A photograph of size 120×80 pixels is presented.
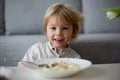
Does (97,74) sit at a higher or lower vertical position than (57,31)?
lower

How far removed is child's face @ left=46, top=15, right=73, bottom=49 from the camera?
56.0 inches

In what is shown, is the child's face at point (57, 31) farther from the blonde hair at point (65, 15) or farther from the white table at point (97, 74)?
the white table at point (97, 74)

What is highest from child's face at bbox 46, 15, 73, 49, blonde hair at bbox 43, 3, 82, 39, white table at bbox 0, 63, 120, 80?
blonde hair at bbox 43, 3, 82, 39

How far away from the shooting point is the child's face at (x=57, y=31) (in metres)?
1.42

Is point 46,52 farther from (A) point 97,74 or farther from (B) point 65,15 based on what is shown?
(A) point 97,74

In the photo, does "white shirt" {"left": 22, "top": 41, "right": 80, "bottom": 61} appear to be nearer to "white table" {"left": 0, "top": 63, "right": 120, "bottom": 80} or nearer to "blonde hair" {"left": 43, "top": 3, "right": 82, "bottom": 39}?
"blonde hair" {"left": 43, "top": 3, "right": 82, "bottom": 39}

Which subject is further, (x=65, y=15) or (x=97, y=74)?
(x=65, y=15)

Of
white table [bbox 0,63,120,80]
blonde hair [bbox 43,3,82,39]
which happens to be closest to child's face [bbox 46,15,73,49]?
blonde hair [bbox 43,3,82,39]

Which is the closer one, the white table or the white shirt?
the white table

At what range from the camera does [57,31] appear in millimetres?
1418

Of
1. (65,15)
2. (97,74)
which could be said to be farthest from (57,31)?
(97,74)

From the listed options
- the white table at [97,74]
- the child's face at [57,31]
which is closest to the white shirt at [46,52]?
the child's face at [57,31]

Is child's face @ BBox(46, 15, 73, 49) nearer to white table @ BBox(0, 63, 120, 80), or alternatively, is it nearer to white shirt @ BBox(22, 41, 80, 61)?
white shirt @ BBox(22, 41, 80, 61)

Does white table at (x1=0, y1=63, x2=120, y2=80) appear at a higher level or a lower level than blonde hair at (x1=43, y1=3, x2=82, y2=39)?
lower
